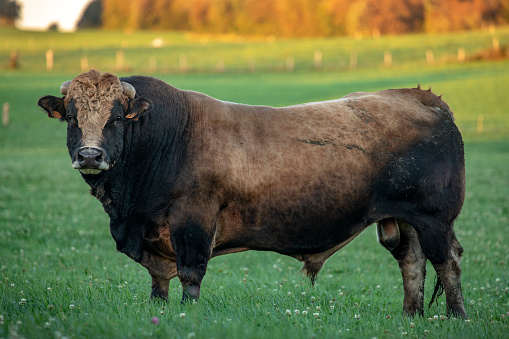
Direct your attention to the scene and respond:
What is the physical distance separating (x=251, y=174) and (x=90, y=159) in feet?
6.02

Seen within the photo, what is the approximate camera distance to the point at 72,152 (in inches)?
263

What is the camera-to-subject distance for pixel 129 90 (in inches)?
269

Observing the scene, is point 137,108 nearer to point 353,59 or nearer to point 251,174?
point 251,174

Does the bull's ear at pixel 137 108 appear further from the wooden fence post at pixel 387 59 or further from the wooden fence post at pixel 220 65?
the wooden fence post at pixel 387 59

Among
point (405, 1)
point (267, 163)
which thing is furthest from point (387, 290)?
point (405, 1)

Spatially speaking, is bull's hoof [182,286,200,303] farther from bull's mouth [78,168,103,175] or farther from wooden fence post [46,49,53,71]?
wooden fence post [46,49,53,71]

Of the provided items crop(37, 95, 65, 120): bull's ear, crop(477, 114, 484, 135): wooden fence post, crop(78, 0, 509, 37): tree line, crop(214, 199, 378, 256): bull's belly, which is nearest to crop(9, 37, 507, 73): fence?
crop(78, 0, 509, 37): tree line

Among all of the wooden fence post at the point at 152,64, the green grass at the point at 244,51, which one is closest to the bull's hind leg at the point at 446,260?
the green grass at the point at 244,51

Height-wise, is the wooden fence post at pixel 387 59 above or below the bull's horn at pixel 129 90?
below

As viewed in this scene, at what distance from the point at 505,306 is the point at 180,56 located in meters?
72.6

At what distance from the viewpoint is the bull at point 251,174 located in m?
6.83

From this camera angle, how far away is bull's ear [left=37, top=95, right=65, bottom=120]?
7000 millimetres

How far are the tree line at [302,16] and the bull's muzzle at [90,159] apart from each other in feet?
281

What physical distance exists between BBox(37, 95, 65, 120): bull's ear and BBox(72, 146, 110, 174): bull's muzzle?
2.94 feet
